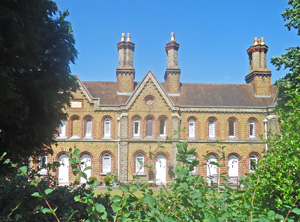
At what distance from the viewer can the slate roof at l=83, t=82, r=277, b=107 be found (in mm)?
31531

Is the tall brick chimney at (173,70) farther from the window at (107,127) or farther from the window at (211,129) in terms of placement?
the window at (107,127)

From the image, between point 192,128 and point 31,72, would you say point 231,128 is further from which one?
point 31,72

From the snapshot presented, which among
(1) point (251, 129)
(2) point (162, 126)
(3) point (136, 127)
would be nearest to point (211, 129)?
(1) point (251, 129)

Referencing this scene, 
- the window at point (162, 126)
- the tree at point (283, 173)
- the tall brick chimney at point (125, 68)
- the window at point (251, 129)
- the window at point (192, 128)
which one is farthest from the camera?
the tall brick chimney at point (125, 68)

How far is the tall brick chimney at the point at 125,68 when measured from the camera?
3186cm

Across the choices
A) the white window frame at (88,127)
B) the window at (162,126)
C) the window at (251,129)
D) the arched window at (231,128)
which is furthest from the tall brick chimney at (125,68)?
the window at (251,129)

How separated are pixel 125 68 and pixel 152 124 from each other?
7.11 metres

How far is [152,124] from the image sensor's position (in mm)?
30531

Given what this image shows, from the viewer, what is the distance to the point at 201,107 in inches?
1225

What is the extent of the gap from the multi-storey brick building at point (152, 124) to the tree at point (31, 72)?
19.7 m

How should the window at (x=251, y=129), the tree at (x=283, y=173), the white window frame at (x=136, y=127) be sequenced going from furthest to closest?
the window at (x=251, y=129)
the white window frame at (x=136, y=127)
the tree at (x=283, y=173)

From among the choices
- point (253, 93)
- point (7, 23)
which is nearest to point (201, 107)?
point (253, 93)

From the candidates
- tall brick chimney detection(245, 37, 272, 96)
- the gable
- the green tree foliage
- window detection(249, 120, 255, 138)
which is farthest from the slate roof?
the green tree foliage

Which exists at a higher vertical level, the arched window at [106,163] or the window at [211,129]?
the window at [211,129]
